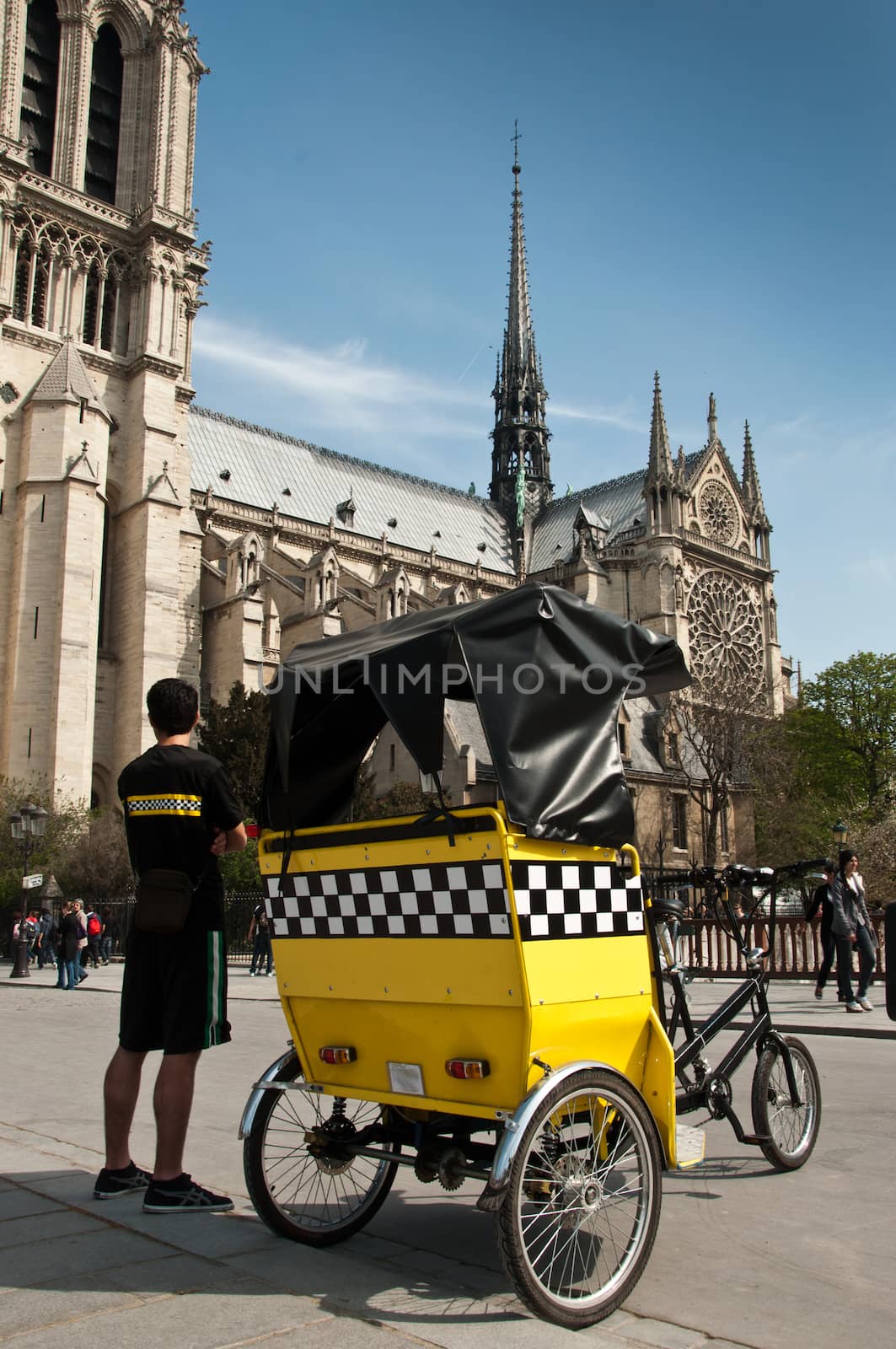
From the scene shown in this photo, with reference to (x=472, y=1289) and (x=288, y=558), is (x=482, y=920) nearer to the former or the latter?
(x=472, y=1289)

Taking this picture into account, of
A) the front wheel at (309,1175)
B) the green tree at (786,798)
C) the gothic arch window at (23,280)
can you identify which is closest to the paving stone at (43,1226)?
the front wheel at (309,1175)

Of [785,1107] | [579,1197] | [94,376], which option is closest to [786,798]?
[94,376]

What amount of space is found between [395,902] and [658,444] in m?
59.9

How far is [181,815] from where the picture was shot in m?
4.26

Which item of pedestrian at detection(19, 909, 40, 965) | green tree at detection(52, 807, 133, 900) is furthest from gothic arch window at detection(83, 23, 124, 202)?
pedestrian at detection(19, 909, 40, 965)

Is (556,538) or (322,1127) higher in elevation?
(556,538)

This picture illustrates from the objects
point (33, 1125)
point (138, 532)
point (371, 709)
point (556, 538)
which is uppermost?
point (556, 538)

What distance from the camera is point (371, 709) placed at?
4641 millimetres

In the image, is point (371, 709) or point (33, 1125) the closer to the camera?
point (371, 709)

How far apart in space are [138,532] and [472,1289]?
127ft

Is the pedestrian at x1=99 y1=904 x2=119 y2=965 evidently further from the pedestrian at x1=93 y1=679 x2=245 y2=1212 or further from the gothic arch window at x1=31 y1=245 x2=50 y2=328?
the pedestrian at x1=93 y1=679 x2=245 y2=1212

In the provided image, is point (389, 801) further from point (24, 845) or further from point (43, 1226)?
point (43, 1226)

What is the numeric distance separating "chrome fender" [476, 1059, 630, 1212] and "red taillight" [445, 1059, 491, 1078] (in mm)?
174

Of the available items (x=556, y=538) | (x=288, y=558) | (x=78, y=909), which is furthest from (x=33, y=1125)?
(x=556, y=538)
